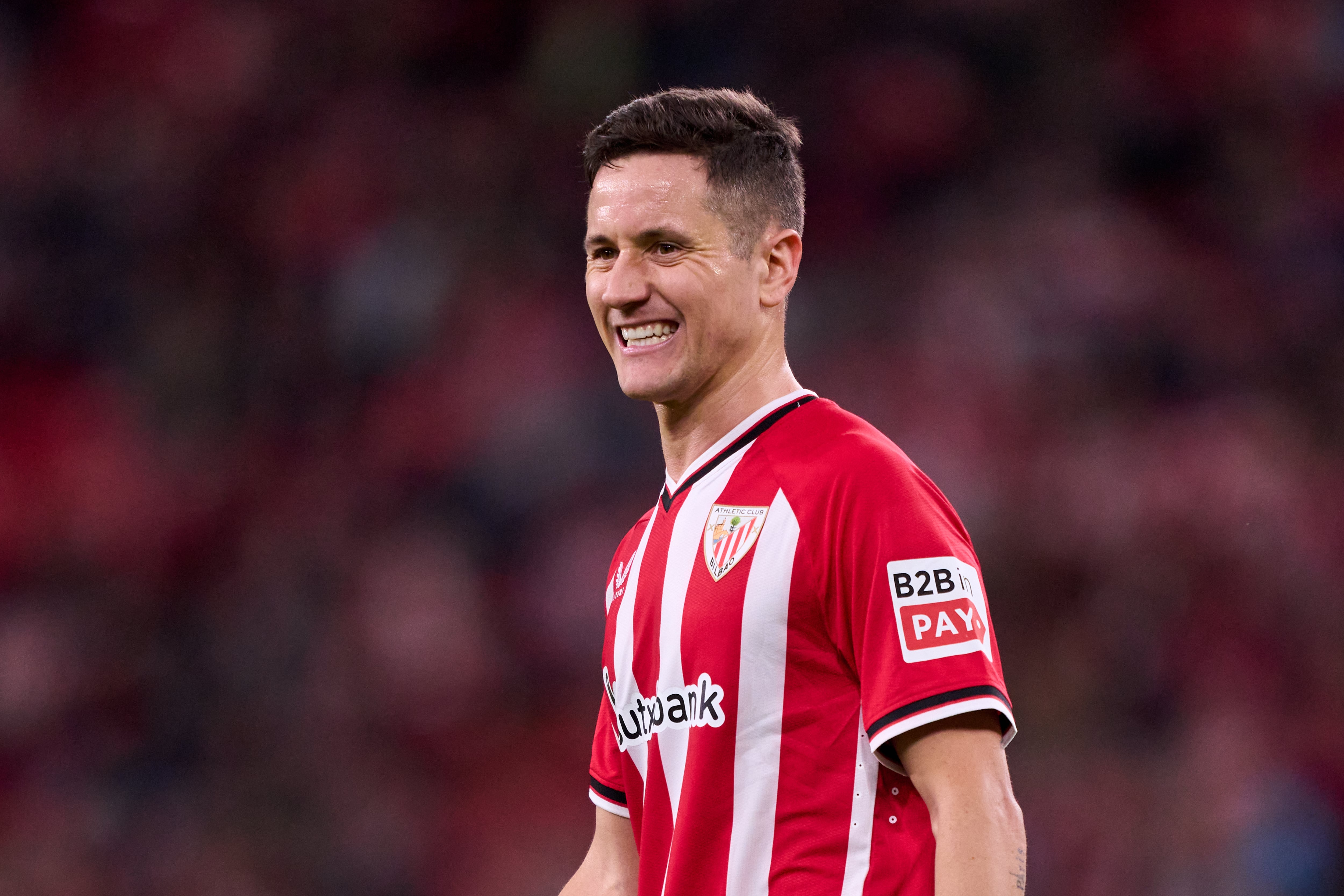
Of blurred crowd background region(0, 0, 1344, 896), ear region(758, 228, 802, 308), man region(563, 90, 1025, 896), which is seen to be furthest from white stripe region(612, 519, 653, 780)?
blurred crowd background region(0, 0, 1344, 896)

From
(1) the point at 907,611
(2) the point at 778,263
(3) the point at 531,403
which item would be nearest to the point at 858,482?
(1) the point at 907,611

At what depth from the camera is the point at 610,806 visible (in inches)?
101

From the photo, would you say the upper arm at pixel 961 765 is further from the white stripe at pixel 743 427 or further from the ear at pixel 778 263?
the ear at pixel 778 263

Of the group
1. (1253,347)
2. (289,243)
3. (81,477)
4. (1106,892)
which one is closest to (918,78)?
(1253,347)

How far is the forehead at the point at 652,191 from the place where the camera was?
2.26 meters

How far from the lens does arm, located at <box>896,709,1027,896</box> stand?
173 centimetres

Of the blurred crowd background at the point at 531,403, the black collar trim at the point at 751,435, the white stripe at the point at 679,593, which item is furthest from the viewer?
the blurred crowd background at the point at 531,403

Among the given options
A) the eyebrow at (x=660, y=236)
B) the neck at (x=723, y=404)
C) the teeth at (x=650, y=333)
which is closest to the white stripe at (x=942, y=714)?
the neck at (x=723, y=404)

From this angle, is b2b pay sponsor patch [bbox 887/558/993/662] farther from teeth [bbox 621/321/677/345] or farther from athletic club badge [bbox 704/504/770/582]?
teeth [bbox 621/321/677/345]

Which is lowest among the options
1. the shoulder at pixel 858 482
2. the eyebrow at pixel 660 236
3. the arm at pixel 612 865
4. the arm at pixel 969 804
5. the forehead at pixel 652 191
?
the arm at pixel 612 865

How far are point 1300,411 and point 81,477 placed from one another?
5.24 meters

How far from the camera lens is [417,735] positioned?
5391 millimetres

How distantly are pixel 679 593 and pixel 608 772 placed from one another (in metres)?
0.57

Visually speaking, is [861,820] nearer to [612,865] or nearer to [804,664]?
[804,664]
